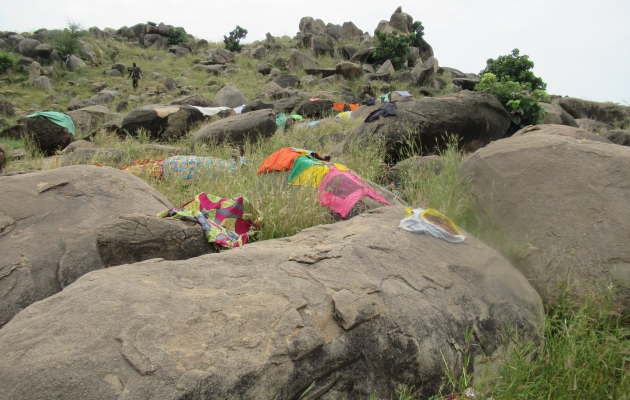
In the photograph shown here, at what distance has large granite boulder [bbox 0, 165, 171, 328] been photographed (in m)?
2.53

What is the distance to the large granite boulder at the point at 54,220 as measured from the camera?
2525 millimetres

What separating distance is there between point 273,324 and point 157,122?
803 centimetres

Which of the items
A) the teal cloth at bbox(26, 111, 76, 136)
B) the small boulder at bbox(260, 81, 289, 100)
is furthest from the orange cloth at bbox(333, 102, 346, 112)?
the teal cloth at bbox(26, 111, 76, 136)

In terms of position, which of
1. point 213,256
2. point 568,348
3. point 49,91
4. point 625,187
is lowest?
point 49,91

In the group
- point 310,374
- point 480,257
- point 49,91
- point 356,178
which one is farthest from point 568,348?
point 49,91

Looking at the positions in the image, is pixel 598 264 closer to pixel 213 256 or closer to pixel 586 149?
pixel 586 149

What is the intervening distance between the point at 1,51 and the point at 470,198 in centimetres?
2065

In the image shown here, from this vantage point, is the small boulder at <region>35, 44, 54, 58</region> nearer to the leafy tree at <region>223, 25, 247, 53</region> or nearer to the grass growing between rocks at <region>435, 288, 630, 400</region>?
the leafy tree at <region>223, 25, 247, 53</region>

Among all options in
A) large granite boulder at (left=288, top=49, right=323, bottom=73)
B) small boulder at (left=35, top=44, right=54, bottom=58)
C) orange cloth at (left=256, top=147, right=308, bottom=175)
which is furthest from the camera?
small boulder at (left=35, top=44, right=54, bottom=58)

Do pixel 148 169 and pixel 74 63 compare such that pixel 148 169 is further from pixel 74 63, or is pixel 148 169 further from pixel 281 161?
pixel 74 63

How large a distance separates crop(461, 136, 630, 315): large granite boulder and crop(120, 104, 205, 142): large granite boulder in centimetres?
690

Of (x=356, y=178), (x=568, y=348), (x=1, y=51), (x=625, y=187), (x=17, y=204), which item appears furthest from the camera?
(x=1, y=51)

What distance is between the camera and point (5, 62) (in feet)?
55.9

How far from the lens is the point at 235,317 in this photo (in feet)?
5.45
